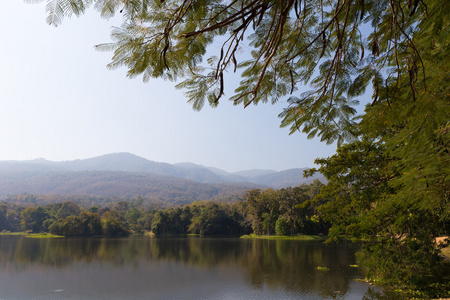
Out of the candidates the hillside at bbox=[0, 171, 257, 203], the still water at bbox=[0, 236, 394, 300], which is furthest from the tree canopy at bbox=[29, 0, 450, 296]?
the hillside at bbox=[0, 171, 257, 203]

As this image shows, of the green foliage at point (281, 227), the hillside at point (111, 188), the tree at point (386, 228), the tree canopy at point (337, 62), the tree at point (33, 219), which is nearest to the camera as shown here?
the tree canopy at point (337, 62)

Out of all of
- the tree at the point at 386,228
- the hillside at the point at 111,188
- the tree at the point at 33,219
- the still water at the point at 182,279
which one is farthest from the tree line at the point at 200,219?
the hillside at the point at 111,188

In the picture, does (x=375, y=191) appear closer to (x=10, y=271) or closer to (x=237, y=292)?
(x=237, y=292)

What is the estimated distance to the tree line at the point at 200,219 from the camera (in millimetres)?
42250

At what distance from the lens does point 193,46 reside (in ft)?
9.41

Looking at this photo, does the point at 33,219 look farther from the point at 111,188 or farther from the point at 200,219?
the point at 111,188

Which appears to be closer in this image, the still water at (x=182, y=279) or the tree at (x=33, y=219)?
the still water at (x=182, y=279)

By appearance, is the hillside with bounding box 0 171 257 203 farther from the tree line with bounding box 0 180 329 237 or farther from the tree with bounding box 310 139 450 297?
the tree with bounding box 310 139 450 297

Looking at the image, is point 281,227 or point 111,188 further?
point 111,188

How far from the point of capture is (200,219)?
5472 cm

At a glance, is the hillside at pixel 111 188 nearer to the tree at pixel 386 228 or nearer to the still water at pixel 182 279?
the still water at pixel 182 279

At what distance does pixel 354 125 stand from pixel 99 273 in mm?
17152

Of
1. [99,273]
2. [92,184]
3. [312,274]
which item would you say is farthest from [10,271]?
[92,184]

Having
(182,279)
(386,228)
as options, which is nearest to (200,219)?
(182,279)
